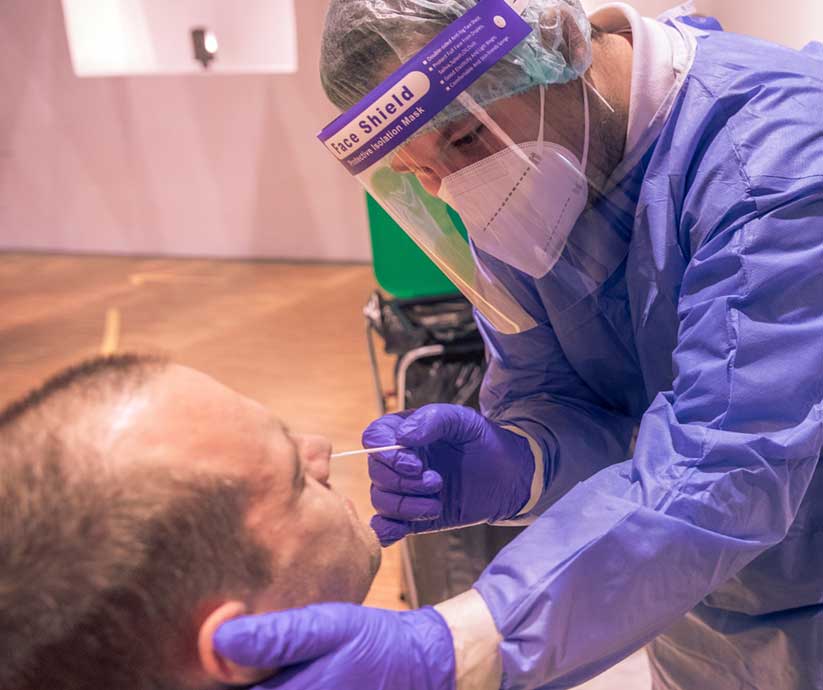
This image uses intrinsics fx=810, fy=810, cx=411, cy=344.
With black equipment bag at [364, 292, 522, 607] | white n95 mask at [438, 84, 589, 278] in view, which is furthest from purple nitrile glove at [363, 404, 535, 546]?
black equipment bag at [364, 292, 522, 607]

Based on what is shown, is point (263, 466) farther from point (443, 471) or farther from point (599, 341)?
point (599, 341)

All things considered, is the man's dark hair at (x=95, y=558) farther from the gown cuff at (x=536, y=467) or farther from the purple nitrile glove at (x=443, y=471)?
the gown cuff at (x=536, y=467)

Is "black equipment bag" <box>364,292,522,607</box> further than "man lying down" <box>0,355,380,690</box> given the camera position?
Yes

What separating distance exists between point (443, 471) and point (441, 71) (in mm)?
548

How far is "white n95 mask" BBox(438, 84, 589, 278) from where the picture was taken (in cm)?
100

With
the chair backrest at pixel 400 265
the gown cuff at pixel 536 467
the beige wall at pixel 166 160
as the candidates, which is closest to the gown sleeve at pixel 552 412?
the gown cuff at pixel 536 467

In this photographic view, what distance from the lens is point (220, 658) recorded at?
2.44 feet

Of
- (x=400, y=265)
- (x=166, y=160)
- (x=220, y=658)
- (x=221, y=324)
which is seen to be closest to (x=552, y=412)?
(x=220, y=658)

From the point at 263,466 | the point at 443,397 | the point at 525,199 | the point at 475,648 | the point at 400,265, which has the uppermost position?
the point at 525,199

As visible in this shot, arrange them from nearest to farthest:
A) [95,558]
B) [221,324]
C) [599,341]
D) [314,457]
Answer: [95,558] → [314,457] → [599,341] → [221,324]

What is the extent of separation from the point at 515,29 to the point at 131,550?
668mm

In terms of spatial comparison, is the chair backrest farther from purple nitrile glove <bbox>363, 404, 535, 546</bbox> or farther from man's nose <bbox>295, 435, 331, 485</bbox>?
man's nose <bbox>295, 435, 331, 485</bbox>

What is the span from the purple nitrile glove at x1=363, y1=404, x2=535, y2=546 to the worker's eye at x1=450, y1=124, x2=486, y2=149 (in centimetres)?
34

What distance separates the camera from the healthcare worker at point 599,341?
792mm
